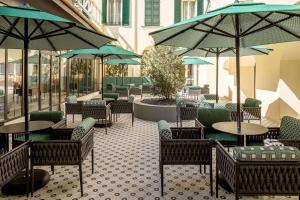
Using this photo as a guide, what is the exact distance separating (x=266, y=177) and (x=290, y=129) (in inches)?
61.5

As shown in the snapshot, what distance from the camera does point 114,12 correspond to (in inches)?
787

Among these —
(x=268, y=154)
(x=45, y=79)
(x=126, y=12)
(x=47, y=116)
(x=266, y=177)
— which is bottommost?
(x=266, y=177)

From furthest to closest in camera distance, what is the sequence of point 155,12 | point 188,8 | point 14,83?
point 155,12, point 188,8, point 14,83

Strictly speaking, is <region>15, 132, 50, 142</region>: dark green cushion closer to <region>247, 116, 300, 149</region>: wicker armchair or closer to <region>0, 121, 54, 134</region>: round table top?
<region>0, 121, 54, 134</region>: round table top

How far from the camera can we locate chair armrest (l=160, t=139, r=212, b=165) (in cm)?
388

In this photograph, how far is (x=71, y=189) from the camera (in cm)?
407

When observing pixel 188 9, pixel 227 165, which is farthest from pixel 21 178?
pixel 188 9

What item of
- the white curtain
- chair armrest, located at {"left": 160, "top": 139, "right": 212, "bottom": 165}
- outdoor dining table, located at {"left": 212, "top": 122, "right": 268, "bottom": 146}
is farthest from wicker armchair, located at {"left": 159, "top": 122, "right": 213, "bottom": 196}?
the white curtain

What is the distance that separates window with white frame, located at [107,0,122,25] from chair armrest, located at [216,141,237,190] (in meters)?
17.8

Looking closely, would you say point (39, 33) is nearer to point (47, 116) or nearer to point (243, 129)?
point (47, 116)

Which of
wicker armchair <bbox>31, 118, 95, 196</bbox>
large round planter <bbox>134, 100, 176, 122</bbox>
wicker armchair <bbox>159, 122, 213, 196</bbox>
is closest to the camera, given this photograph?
wicker armchair <bbox>31, 118, 95, 196</bbox>

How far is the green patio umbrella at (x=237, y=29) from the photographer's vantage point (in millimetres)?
3633

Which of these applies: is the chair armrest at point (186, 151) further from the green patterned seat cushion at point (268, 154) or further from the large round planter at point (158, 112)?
the large round planter at point (158, 112)

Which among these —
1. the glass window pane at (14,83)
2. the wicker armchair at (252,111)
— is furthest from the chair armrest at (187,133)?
the glass window pane at (14,83)
